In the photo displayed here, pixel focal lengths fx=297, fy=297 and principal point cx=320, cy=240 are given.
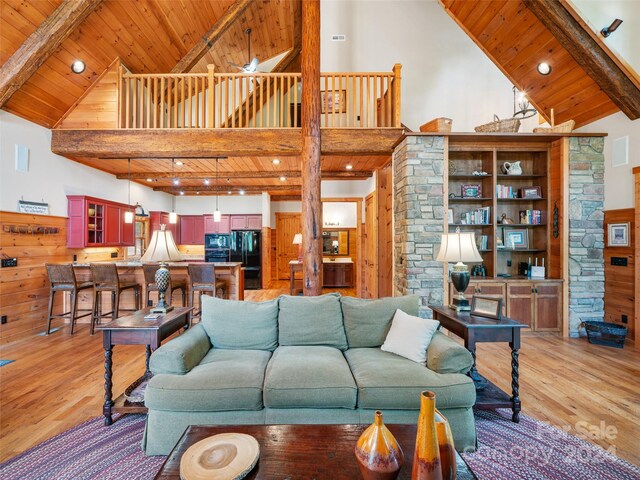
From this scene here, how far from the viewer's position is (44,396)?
256cm

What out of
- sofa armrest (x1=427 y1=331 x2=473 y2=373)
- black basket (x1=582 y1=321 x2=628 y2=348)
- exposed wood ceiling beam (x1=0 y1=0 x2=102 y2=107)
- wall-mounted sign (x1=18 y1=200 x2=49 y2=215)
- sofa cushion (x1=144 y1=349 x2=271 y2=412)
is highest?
exposed wood ceiling beam (x1=0 y1=0 x2=102 y2=107)

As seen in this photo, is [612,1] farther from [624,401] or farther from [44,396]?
[44,396]

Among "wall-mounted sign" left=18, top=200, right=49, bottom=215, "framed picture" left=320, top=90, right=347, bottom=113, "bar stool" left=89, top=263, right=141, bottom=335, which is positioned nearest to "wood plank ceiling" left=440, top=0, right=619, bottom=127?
"framed picture" left=320, top=90, right=347, bottom=113

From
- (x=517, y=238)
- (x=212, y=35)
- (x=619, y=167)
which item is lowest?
(x=517, y=238)

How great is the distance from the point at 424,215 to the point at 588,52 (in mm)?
2657

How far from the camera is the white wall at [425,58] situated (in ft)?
17.5

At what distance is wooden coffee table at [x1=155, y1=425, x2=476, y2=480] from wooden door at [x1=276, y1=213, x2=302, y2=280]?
8.27 metres

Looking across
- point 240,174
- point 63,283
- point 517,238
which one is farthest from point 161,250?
point 517,238

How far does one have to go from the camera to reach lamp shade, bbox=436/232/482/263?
2.55 m

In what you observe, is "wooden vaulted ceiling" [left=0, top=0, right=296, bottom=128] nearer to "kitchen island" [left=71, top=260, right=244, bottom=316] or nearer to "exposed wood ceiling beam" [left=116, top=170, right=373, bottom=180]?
"exposed wood ceiling beam" [left=116, top=170, right=373, bottom=180]

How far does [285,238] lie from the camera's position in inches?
381

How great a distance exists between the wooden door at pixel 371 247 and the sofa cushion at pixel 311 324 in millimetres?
3088

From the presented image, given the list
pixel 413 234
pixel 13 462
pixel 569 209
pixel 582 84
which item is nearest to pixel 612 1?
pixel 582 84

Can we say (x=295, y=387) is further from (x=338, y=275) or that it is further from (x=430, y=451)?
(x=338, y=275)
